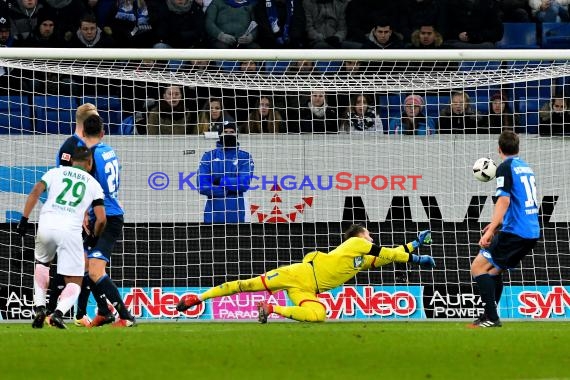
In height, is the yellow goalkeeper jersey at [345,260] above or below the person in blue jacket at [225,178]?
below

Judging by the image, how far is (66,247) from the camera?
11.4 metres

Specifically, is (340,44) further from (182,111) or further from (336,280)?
(336,280)

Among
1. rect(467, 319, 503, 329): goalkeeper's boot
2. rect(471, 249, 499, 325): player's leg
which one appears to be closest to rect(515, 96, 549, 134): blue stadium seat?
rect(471, 249, 499, 325): player's leg

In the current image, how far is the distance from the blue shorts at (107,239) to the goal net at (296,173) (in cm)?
269

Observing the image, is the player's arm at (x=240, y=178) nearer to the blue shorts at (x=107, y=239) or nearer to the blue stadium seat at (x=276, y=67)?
the blue stadium seat at (x=276, y=67)

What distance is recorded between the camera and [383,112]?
15625 millimetres

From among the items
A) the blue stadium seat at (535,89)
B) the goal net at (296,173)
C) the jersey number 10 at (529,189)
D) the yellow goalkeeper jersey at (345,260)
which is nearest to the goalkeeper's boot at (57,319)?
the yellow goalkeeper jersey at (345,260)

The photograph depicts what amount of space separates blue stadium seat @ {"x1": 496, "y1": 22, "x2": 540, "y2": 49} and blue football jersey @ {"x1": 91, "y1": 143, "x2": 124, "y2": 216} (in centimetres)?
940

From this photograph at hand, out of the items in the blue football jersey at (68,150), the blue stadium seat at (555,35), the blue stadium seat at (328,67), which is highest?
the blue stadium seat at (555,35)

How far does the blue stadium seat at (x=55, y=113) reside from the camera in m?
15.3

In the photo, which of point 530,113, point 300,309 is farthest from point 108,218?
point 530,113

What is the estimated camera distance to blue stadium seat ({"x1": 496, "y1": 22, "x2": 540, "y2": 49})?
783 inches

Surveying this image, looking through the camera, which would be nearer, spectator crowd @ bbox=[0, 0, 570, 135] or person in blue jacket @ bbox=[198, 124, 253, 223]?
person in blue jacket @ bbox=[198, 124, 253, 223]

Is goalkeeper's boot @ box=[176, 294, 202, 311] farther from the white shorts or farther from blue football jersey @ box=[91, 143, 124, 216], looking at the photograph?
the white shorts
